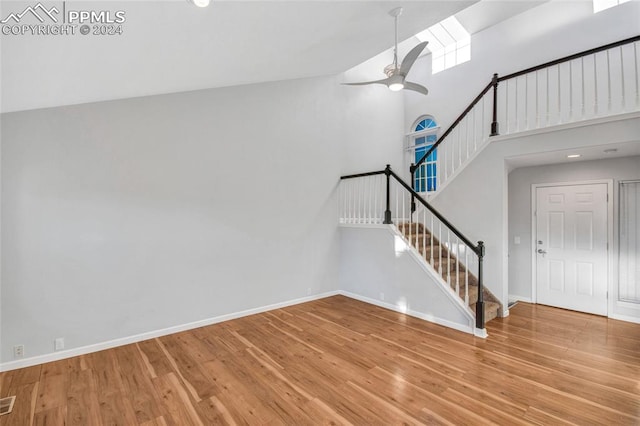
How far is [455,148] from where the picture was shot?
6.18 meters

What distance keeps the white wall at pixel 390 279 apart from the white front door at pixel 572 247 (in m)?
2.33

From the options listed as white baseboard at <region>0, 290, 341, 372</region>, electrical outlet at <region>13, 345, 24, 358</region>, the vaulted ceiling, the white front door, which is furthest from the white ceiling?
the white front door

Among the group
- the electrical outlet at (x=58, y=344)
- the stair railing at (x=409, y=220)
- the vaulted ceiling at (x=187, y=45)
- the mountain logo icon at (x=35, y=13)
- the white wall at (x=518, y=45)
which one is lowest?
the electrical outlet at (x=58, y=344)

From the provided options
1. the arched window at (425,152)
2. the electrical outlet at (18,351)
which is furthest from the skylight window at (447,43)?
the electrical outlet at (18,351)

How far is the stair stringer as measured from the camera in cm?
374

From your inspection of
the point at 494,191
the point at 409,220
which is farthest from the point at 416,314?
the point at 494,191

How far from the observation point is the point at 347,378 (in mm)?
2754

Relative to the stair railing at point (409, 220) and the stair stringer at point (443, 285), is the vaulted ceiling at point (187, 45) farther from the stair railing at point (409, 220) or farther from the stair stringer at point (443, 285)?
the stair stringer at point (443, 285)

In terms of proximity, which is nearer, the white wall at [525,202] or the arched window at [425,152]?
the white wall at [525,202]

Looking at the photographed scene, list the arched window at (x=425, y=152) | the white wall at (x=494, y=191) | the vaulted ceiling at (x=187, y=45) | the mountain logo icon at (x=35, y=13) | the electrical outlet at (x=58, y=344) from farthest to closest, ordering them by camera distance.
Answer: the arched window at (x=425, y=152), the white wall at (x=494, y=191), the electrical outlet at (x=58, y=344), the vaulted ceiling at (x=187, y=45), the mountain logo icon at (x=35, y=13)

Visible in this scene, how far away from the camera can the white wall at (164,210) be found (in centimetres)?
306

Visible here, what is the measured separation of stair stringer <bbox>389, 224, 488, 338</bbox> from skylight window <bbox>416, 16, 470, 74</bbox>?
4.50 metres

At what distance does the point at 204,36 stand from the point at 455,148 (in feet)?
17.7

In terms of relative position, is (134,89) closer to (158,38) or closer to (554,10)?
(158,38)
